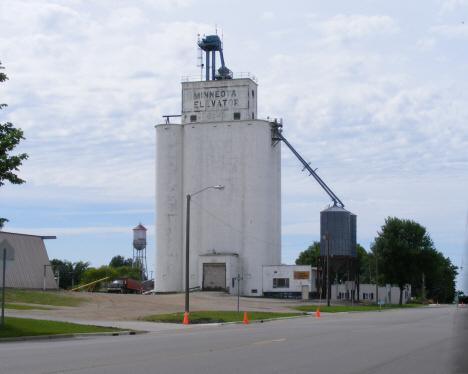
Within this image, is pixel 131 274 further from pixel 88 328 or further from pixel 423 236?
pixel 88 328

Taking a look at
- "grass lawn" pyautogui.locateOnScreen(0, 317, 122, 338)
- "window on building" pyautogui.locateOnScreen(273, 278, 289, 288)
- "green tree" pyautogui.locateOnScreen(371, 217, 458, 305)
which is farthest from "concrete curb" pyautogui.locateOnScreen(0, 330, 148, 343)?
"green tree" pyautogui.locateOnScreen(371, 217, 458, 305)

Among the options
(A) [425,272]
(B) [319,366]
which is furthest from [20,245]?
(A) [425,272]

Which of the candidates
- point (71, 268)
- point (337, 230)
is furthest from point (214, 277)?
point (71, 268)

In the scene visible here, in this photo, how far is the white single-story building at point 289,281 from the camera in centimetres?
6969

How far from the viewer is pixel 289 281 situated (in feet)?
232

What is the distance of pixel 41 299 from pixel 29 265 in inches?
428

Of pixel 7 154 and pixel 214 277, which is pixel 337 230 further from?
pixel 7 154

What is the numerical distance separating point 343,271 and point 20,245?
39546 millimetres

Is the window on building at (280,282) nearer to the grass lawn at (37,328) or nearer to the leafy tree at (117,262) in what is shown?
the grass lawn at (37,328)

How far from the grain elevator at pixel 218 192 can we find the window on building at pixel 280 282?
2.12 meters

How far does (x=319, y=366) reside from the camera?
43.0 feet

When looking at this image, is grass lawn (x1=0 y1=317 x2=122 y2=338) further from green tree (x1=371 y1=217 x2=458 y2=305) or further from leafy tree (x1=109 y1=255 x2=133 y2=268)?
leafy tree (x1=109 y1=255 x2=133 y2=268)

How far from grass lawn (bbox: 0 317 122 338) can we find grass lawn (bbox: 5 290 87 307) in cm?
1591

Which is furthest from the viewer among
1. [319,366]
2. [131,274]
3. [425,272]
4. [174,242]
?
[131,274]
